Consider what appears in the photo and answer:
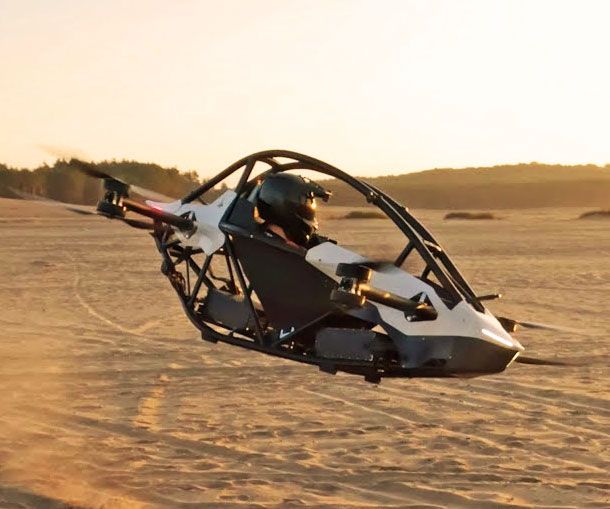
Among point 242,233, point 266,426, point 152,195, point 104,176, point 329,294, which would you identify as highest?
point 104,176

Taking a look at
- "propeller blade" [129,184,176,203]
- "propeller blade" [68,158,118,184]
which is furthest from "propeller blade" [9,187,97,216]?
"propeller blade" [129,184,176,203]

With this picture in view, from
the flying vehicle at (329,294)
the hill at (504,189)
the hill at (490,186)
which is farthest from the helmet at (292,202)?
the hill at (504,189)

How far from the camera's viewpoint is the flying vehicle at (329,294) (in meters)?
8.58

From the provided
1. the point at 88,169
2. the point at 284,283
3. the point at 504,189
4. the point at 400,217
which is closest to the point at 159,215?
Answer: the point at 88,169

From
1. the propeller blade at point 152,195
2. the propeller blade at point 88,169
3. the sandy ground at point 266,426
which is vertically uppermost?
the propeller blade at point 88,169

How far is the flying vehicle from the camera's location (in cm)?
858

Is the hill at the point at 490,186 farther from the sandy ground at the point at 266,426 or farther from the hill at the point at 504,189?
the sandy ground at the point at 266,426

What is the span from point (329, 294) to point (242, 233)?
102 cm

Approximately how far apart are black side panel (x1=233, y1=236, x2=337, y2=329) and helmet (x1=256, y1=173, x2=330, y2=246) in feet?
0.77

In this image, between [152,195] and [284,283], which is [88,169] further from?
[284,283]

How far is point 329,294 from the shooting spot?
929cm

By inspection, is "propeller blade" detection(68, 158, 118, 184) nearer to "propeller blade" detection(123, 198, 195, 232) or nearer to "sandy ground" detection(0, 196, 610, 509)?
"propeller blade" detection(123, 198, 195, 232)

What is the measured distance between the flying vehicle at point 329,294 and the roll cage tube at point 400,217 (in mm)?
11

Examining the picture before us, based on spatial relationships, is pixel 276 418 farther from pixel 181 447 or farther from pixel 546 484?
pixel 546 484
